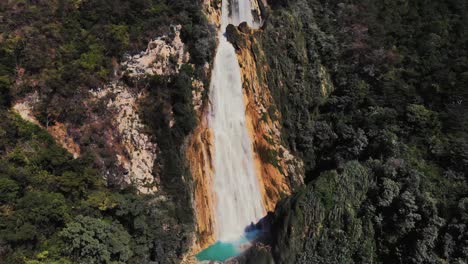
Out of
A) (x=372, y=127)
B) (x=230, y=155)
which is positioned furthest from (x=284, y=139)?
(x=372, y=127)

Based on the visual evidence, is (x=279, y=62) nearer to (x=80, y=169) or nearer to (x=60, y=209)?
(x=80, y=169)

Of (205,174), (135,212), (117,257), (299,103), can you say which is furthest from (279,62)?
(117,257)

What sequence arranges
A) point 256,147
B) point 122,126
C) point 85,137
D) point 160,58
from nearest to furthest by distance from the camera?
point 85,137, point 122,126, point 160,58, point 256,147

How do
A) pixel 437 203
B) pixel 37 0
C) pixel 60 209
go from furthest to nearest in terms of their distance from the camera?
pixel 37 0 < pixel 437 203 < pixel 60 209

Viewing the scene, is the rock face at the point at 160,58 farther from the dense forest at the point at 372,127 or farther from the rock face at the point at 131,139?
the dense forest at the point at 372,127

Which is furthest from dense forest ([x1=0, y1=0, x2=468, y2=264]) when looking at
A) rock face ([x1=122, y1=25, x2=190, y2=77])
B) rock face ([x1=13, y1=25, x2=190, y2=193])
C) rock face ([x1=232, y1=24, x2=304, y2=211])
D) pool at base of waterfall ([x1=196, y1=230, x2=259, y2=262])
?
pool at base of waterfall ([x1=196, y1=230, x2=259, y2=262])

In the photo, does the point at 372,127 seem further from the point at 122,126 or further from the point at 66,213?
the point at 66,213
